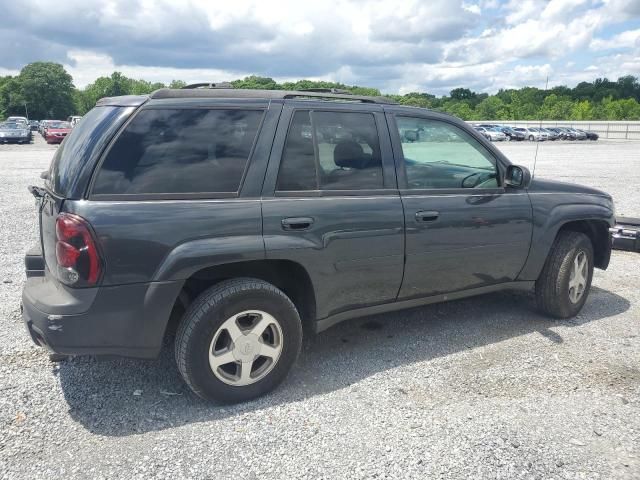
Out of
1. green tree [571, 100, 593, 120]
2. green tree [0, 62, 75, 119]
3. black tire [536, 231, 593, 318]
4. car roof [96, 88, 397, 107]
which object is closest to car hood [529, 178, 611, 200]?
black tire [536, 231, 593, 318]

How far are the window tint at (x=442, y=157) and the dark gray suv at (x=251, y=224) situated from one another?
0.02m

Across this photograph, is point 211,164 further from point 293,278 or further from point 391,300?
point 391,300

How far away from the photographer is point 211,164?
3186 millimetres

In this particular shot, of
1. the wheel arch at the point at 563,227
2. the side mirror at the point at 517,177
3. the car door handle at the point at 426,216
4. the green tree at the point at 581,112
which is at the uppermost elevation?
the green tree at the point at 581,112

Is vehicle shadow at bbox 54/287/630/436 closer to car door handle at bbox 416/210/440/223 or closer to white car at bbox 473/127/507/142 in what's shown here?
car door handle at bbox 416/210/440/223

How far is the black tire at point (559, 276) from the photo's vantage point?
4609mm

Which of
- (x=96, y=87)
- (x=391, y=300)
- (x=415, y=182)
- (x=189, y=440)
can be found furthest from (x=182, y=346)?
(x=96, y=87)

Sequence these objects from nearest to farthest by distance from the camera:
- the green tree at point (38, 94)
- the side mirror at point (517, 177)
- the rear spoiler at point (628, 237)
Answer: the side mirror at point (517, 177) < the rear spoiler at point (628, 237) < the green tree at point (38, 94)

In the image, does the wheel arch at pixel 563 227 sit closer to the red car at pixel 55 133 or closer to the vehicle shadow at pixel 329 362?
the vehicle shadow at pixel 329 362

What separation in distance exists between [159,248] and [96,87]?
156 meters

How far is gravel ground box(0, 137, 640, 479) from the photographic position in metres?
2.76

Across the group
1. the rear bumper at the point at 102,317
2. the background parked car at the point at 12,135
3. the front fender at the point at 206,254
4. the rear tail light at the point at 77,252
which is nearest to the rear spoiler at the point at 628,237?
the front fender at the point at 206,254

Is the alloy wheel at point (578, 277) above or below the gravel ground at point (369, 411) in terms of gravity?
above

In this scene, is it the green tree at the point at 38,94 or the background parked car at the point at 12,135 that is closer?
the background parked car at the point at 12,135
